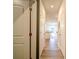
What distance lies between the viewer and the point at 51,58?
19.6 feet

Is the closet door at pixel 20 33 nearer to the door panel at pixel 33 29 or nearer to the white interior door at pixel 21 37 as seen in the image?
the white interior door at pixel 21 37

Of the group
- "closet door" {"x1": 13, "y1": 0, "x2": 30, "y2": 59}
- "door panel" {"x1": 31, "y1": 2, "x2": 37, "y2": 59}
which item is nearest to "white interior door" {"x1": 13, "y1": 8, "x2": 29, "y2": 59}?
"closet door" {"x1": 13, "y1": 0, "x2": 30, "y2": 59}

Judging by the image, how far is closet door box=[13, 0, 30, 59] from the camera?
15.0ft

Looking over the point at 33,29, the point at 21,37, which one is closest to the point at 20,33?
the point at 21,37

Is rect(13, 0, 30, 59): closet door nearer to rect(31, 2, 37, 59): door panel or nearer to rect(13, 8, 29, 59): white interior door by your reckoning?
rect(13, 8, 29, 59): white interior door

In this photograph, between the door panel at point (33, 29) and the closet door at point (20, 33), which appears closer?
the closet door at point (20, 33)

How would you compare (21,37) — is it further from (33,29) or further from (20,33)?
(33,29)

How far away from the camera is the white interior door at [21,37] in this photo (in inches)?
180

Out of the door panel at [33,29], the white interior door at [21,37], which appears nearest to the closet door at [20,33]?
the white interior door at [21,37]

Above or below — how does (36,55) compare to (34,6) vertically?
below

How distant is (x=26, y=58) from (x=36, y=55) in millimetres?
421
